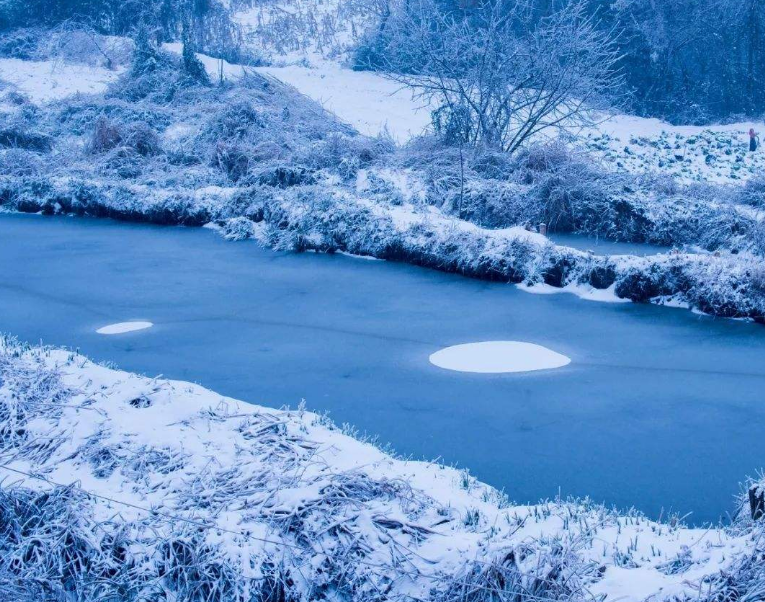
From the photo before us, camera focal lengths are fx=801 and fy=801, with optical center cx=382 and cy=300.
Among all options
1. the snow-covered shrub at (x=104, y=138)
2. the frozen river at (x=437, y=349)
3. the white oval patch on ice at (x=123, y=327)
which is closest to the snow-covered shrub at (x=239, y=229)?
the frozen river at (x=437, y=349)

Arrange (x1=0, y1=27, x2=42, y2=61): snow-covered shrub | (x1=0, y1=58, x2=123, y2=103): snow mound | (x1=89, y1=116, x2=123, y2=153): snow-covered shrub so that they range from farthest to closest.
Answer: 1. (x1=0, y1=27, x2=42, y2=61): snow-covered shrub
2. (x1=0, y1=58, x2=123, y2=103): snow mound
3. (x1=89, y1=116, x2=123, y2=153): snow-covered shrub

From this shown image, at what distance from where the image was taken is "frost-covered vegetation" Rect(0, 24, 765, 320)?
9766mm

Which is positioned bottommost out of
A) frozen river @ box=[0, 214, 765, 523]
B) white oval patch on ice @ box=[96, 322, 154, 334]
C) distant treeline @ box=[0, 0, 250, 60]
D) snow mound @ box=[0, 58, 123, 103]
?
white oval patch on ice @ box=[96, 322, 154, 334]

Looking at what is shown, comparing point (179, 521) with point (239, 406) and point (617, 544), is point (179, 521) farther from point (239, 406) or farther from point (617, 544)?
point (617, 544)

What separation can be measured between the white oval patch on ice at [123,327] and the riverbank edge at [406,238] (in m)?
4.00

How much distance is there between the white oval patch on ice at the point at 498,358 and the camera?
276 inches

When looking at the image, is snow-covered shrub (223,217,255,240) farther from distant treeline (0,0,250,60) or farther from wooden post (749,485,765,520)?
distant treeline (0,0,250,60)

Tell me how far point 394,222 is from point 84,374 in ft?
21.4

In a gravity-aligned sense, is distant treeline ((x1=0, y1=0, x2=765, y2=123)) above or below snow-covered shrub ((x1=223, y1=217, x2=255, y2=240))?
above

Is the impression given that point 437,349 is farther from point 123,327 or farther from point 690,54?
point 690,54

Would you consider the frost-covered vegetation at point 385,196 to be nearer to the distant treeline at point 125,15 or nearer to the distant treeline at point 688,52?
the distant treeline at point 688,52

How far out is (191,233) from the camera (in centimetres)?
1340

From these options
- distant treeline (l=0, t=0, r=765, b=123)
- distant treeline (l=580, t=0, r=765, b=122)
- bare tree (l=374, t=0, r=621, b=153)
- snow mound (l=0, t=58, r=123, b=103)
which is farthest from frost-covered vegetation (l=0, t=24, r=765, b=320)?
distant treeline (l=580, t=0, r=765, b=122)

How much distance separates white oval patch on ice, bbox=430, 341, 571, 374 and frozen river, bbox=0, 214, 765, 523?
144 millimetres
